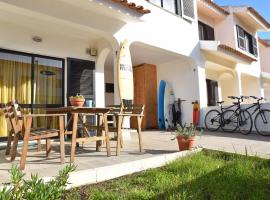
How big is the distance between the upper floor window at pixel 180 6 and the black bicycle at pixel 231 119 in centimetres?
337

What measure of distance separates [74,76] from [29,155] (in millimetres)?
A: 3046

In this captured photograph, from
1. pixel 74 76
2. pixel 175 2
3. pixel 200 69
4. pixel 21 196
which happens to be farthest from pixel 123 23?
pixel 21 196

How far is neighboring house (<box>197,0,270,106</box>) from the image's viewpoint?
392 inches

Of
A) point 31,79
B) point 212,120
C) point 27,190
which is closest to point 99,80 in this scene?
point 31,79

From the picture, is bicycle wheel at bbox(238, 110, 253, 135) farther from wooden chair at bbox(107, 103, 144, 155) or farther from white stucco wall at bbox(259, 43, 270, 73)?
white stucco wall at bbox(259, 43, 270, 73)

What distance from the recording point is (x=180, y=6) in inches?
338

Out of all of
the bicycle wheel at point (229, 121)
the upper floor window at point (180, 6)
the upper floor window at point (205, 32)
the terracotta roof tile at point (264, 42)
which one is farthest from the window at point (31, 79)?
the terracotta roof tile at point (264, 42)

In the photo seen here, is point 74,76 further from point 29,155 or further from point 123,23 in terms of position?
→ point 29,155

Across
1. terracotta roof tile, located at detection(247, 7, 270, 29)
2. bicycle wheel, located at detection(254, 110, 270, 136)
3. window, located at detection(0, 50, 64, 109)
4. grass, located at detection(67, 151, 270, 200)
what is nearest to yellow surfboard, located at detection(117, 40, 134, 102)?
window, located at detection(0, 50, 64, 109)

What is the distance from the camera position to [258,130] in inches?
295

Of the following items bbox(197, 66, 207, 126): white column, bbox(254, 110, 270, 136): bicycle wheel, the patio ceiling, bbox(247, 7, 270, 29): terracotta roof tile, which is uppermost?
bbox(247, 7, 270, 29): terracotta roof tile

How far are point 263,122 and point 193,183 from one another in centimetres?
583

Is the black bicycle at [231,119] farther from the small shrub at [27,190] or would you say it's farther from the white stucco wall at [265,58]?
the white stucco wall at [265,58]

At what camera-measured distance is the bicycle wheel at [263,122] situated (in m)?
7.38
